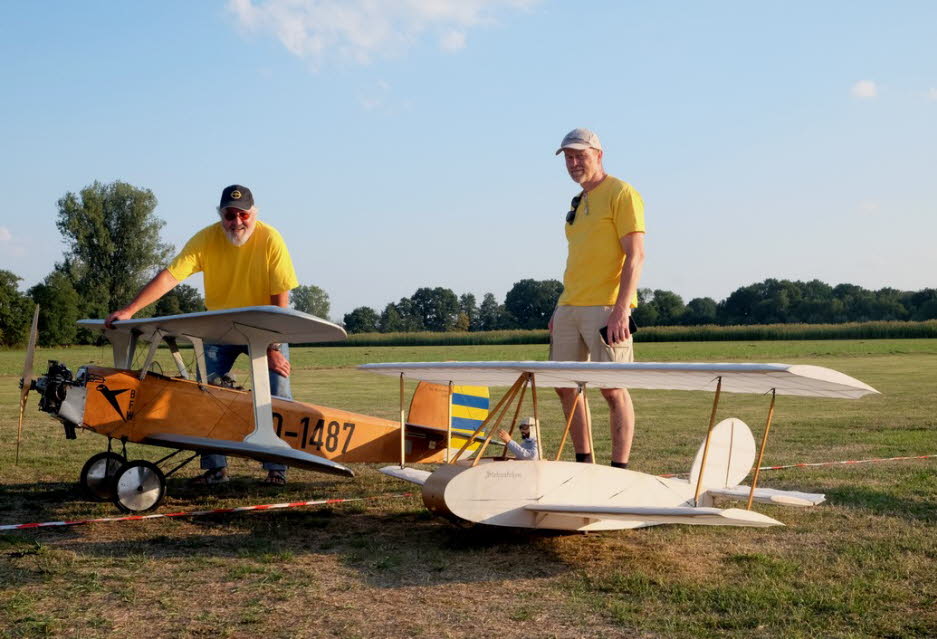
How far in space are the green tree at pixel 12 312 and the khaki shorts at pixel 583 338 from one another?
59419mm

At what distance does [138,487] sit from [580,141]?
3855 millimetres

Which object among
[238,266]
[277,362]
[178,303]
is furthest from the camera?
[178,303]

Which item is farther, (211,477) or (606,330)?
(211,477)

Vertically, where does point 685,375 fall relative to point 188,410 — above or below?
above

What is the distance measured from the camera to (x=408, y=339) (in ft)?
222

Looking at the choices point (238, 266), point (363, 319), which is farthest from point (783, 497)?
point (363, 319)

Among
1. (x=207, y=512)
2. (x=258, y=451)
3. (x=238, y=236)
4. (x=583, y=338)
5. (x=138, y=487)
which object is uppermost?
(x=238, y=236)

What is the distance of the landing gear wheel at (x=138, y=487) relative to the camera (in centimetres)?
579

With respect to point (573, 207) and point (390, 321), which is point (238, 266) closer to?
point (573, 207)

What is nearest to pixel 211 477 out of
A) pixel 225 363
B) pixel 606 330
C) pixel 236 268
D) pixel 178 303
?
pixel 225 363

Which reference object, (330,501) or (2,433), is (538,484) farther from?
(2,433)

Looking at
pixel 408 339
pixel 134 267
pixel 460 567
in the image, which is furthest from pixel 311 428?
pixel 134 267

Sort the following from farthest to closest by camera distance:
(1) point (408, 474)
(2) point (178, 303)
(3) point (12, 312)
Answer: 1. (2) point (178, 303)
2. (3) point (12, 312)
3. (1) point (408, 474)

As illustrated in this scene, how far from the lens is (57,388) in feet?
18.6
